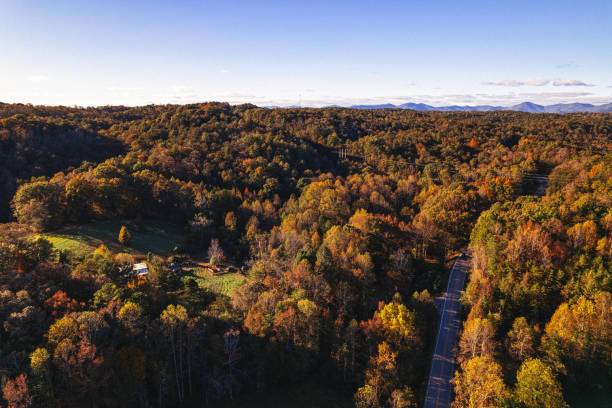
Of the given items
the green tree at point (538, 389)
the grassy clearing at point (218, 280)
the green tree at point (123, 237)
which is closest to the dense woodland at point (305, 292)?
the green tree at point (538, 389)

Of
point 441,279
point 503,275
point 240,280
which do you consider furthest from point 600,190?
point 240,280

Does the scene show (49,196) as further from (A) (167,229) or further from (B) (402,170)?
(B) (402,170)

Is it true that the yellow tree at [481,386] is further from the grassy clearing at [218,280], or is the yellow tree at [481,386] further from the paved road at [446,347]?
the grassy clearing at [218,280]

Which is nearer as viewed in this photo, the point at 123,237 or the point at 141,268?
the point at 141,268

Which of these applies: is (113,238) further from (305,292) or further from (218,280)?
(305,292)

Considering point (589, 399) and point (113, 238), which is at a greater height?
point (113, 238)

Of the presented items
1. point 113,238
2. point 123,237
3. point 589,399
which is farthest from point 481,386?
point 113,238
